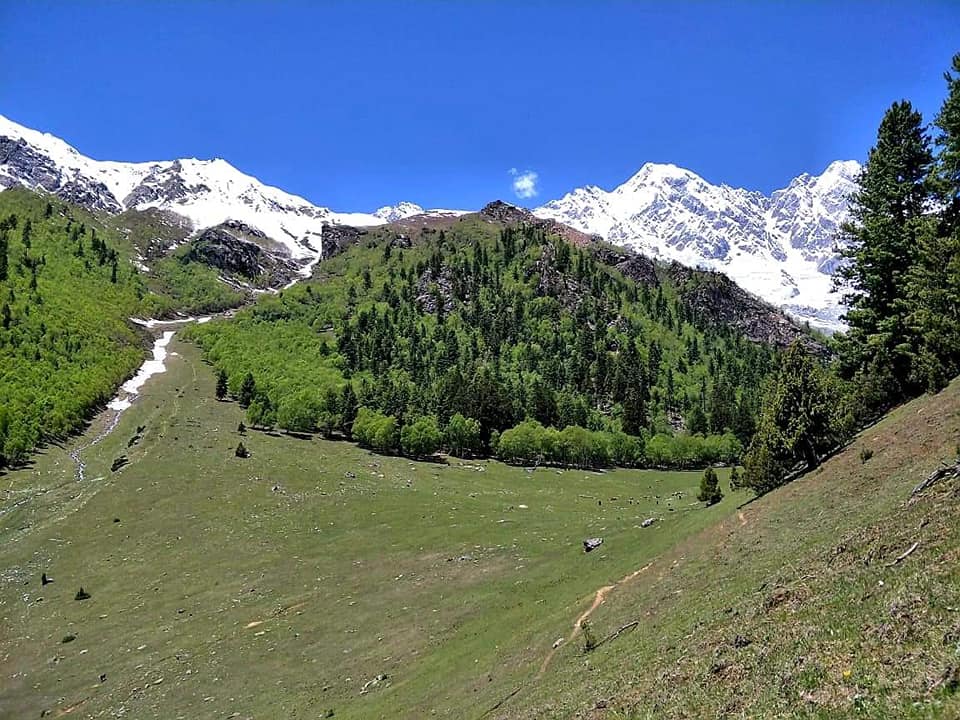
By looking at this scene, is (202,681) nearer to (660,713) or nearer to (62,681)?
(62,681)

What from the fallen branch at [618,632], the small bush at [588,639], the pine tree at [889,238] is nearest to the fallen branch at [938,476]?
the fallen branch at [618,632]

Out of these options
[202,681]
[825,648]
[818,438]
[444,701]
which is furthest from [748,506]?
[202,681]

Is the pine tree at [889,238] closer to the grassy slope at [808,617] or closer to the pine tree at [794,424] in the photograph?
the pine tree at [794,424]

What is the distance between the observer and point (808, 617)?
→ 19.2 metres

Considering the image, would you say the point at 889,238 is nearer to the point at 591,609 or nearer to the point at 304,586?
the point at 591,609

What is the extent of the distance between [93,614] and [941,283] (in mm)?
79723

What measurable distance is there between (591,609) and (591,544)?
1987cm

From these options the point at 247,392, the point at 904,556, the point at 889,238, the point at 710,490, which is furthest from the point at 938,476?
the point at 247,392

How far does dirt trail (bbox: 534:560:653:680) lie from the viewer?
30859 millimetres

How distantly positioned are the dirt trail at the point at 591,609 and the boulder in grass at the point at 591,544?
13.5 metres

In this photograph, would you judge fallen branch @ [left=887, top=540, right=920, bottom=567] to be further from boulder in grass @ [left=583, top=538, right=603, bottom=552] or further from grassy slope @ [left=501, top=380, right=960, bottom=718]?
boulder in grass @ [left=583, top=538, right=603, bottom=552]

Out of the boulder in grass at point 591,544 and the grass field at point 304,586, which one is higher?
the boulder in grass at point 591,544

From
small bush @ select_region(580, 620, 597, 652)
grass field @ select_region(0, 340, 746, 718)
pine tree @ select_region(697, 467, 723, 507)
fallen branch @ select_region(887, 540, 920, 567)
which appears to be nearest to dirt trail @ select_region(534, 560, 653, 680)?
grass field @ select_region(0, 340, 746, 718)

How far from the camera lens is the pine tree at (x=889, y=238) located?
173ft
